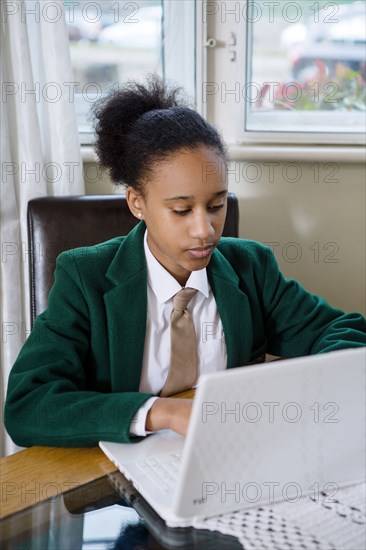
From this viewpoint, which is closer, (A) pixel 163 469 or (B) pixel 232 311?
(A) pixel 163 469

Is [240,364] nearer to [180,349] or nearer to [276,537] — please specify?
[180,349]

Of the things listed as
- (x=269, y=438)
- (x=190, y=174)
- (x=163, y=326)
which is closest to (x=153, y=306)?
(x=163, y=326)

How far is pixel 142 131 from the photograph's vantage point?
4.62 feet

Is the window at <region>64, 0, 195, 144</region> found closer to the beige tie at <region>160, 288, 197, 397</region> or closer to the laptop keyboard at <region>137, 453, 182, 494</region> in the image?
the beige tie at <region>160, 288, 197, 397</region>

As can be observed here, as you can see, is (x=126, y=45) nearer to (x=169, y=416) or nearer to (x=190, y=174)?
(x=190, y=174)

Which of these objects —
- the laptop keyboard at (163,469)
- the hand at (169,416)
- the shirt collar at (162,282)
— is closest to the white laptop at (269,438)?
the laptop keyboard at (163,469)

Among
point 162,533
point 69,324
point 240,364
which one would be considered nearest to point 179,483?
point 162,533

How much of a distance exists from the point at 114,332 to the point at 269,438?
53 cm

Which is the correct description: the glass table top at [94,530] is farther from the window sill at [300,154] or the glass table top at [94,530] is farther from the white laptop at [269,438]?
the window sill at [300,154]

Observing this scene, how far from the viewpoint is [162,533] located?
0.91 metres

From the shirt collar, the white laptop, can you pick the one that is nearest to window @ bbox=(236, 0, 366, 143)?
the shirt collar

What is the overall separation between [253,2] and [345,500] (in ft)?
5.33

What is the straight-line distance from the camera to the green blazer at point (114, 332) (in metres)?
1.16

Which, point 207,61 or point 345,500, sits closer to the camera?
point 345,500
